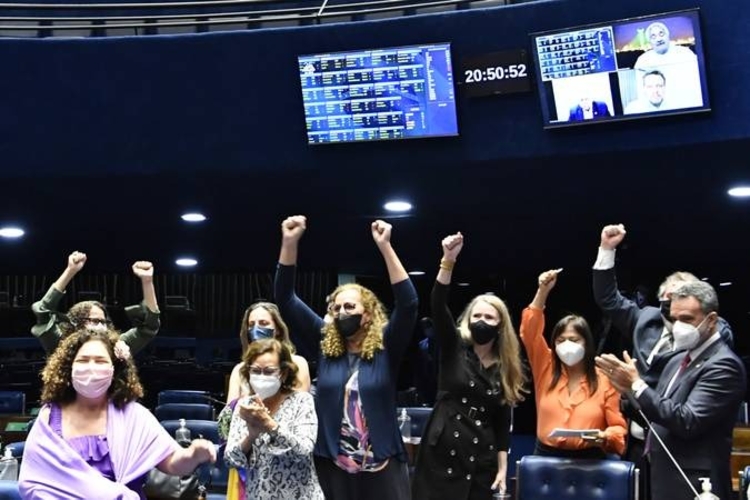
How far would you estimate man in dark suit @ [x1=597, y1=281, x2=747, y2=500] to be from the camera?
3.95 m

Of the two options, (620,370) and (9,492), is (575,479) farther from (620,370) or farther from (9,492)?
(9,492)

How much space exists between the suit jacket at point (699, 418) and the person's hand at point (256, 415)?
136 centimetres

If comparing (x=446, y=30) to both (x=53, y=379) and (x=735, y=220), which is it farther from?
(x=53, y=379)

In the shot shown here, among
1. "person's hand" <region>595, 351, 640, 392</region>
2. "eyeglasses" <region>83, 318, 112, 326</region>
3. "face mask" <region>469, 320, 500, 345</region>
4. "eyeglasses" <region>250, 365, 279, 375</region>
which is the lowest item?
"person's hand" <region>595, 351, 640, 392</region>

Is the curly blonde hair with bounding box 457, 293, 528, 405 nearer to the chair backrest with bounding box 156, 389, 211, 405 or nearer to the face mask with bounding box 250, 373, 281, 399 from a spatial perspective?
the face mask with bounding box 250, 373, 281, 399

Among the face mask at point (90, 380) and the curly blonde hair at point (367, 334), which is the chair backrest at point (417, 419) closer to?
the curly blonde hair at point (367, 334)

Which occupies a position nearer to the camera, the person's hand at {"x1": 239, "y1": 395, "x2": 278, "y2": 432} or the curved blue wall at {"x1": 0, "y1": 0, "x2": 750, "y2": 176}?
the person's hand at {"x1": 239, "y1": 395, "x2": 278, "y2": 432}

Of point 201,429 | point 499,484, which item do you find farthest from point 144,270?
point 499,484

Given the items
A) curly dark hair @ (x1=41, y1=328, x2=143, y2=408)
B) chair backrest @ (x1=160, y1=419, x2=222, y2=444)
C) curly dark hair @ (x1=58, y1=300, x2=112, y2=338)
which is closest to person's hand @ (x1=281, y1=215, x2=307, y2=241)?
curly dark hair @ (x1=41, y1=328, x2=143, y2=408)

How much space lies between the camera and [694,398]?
4.01 meters

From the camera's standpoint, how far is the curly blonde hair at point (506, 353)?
15.9 ft

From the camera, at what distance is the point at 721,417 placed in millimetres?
4035

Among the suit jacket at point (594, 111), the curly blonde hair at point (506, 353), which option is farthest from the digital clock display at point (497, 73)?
the curly blonde hair at point (506, 353)

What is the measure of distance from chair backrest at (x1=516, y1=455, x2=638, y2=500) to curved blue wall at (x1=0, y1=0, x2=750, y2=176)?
12.8 ft
